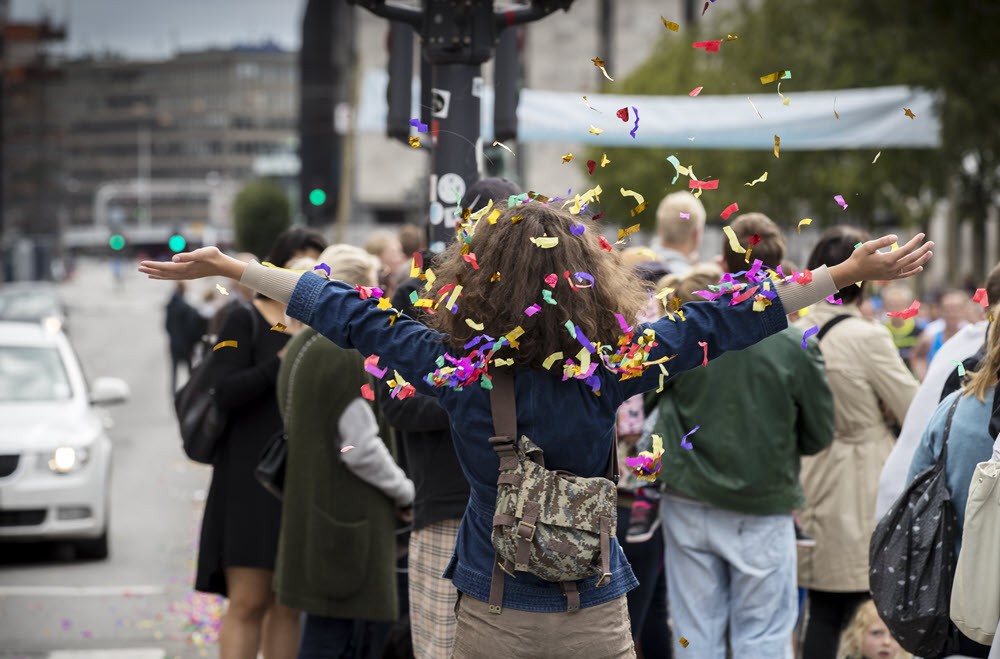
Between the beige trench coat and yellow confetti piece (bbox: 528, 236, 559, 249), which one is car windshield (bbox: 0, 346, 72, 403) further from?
yellow confetti piece (bbox: 528, 236, 559, 249)

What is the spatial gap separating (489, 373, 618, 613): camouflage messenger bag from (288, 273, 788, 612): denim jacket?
0.04 metres

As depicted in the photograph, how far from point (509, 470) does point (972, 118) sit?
1514 cm

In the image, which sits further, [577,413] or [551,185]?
[551,185]

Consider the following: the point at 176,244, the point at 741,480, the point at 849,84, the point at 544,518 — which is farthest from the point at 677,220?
the point at 849,84

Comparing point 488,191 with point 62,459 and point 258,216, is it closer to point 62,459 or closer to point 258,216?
point 62,459

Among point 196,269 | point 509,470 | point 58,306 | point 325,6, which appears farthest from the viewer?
point 325,6

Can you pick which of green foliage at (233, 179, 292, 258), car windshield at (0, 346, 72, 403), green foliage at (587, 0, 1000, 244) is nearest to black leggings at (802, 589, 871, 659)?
green foliage at (587, 0, 1000, 244)

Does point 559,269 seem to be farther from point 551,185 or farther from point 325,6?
point 325,6

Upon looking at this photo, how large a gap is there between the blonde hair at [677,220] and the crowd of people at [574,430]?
0.7 inches

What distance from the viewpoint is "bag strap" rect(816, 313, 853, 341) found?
5570 mm

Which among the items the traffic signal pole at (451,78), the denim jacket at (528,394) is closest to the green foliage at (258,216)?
the traffic signal pole at (451,78)

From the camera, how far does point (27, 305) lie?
98.2ft

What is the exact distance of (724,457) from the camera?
502 cm

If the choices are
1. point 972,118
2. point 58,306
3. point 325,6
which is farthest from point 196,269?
point 325,6
